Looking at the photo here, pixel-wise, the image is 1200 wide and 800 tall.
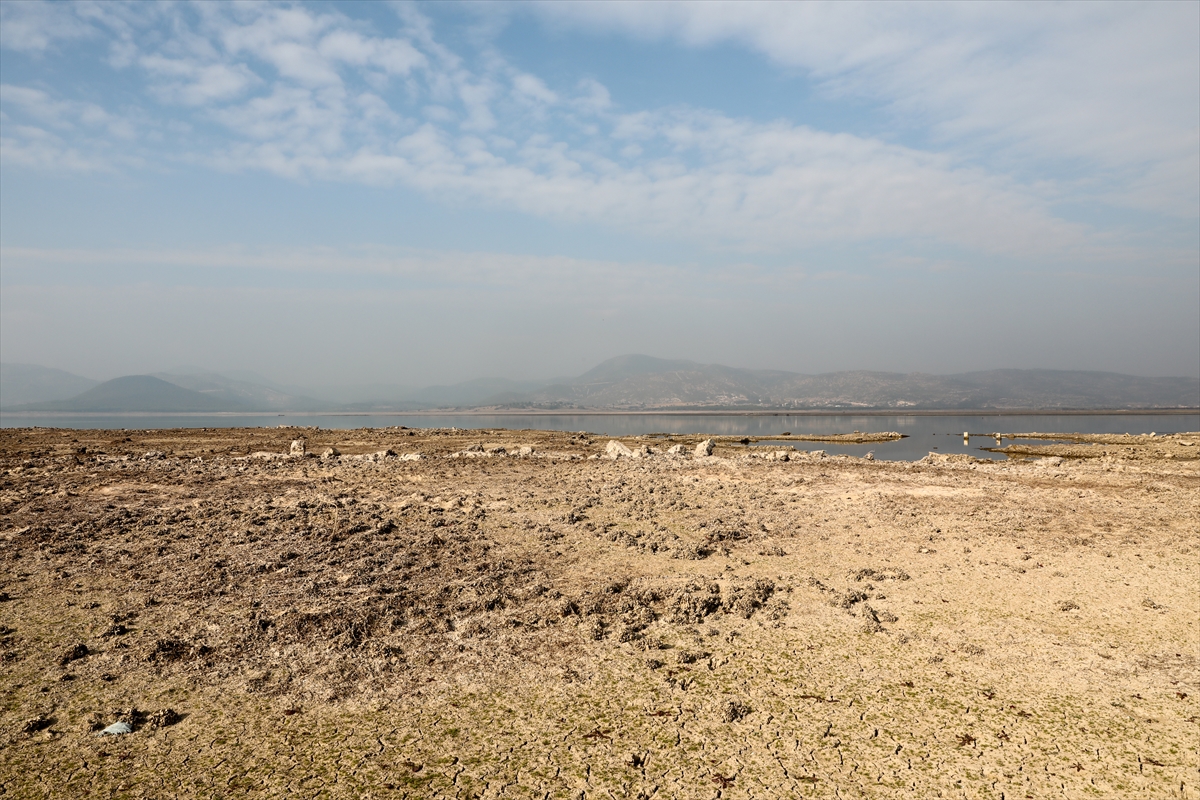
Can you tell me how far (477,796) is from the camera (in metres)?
4.57

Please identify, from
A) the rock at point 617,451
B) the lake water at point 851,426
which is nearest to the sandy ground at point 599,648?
the rock at point 617,451

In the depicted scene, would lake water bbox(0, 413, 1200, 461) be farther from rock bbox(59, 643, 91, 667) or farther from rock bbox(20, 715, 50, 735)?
rock bbox(20, 715, 50, 735)

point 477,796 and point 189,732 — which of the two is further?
point 189,732

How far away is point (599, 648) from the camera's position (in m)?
7.34

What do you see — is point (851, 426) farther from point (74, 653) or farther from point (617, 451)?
point (74, 653)

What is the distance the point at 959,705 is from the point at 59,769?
8058 mm

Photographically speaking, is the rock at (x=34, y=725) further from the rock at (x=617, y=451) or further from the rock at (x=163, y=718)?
the rock at (x=617, y=451)

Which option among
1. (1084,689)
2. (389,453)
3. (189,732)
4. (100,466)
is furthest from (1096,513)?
(100,466)

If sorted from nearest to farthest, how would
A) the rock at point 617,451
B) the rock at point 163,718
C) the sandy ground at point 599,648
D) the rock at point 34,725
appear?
the sandy ground at point 599,648
the rock at point 34,725
the rock at point 163,718
the rock at point 617,451

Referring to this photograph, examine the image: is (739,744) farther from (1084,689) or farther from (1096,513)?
(1096,513)

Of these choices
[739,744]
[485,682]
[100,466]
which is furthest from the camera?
[100,466]

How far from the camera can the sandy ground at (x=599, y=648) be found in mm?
4930

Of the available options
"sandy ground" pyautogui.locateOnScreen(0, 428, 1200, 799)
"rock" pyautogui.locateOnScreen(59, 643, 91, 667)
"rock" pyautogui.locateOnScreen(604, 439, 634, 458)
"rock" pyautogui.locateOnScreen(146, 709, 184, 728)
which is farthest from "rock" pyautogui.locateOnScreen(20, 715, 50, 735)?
"rock" pyautogui.locateOnScreen(604, 439, 634, 458)

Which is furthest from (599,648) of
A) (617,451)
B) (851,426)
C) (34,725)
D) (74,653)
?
(851,426)
